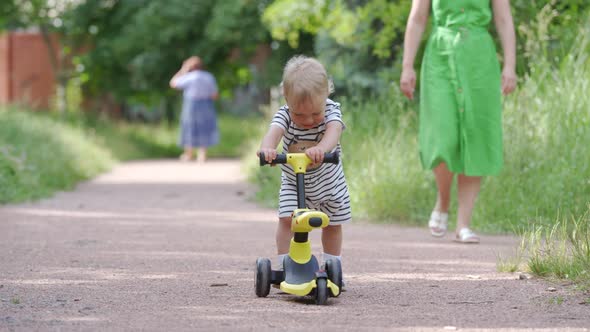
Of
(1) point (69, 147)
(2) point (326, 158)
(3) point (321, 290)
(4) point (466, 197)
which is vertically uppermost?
(2) point (326, 158)

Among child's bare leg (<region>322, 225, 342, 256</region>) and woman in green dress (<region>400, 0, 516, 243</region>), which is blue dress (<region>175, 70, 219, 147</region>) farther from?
child's bare leg (<region>322, 225, 342, 256</region>)

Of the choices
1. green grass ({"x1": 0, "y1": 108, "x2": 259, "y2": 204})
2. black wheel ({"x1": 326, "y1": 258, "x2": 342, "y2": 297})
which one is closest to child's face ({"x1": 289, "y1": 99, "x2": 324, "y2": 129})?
black wheel ({"x1": 326, "y1": 258, "x2": 342, "y2": 297})

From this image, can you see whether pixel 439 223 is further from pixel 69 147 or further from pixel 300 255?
pixel 69 147

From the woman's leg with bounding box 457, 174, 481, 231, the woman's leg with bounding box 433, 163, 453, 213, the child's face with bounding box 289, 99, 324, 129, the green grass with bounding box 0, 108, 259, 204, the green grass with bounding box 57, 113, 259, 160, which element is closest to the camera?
the child's face with bounding box 289, 99, 324, 129

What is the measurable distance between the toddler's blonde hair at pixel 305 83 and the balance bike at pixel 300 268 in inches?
10.1

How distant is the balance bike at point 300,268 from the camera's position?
4617 mm

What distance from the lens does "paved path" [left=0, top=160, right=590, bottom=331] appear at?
14.0 feet

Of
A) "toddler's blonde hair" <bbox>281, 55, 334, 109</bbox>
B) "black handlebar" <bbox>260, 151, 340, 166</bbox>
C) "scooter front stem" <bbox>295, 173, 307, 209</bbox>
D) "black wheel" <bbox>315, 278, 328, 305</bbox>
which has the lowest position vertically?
"black wheel" <bbox>315, 278, 328, 305</bbox>

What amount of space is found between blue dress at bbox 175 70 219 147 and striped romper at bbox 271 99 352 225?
1388 cm

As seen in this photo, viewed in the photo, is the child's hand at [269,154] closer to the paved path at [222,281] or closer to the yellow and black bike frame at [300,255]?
the yellow and black bike frame at [300,255]

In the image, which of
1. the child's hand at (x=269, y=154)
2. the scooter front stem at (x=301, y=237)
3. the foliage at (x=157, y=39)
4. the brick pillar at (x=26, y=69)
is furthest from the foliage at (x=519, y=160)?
the brick pillar at (x=26, y=69)

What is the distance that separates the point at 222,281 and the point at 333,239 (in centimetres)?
67

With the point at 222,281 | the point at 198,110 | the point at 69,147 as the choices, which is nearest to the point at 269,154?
the point at 222,281

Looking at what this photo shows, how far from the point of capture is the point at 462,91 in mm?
6930
